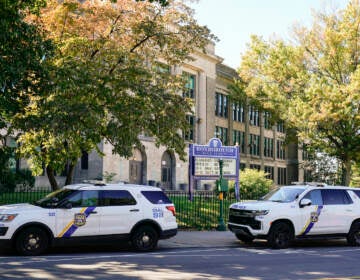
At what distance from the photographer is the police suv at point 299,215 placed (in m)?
14.9

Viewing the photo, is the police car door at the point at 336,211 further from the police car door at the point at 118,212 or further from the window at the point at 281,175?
the window at the point at 281,175

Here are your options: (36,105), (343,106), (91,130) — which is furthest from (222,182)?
(343,106)

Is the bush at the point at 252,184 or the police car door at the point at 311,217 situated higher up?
the bush at the point at 252,184

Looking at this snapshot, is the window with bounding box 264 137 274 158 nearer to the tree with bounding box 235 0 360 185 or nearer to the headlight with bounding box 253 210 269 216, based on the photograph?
the tree with bounding box 235 0 360 185

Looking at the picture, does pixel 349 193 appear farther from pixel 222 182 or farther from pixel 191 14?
pixel 191 14

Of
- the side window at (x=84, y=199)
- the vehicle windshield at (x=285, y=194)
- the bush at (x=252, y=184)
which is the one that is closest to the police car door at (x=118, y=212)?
the side window at (x=84, y=199)

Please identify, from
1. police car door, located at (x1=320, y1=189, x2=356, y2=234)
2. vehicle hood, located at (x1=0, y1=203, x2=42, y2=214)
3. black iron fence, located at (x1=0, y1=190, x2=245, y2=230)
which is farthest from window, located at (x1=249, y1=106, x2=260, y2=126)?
vehicle hood, located at (x1=0, y1=203, x2=42, y2=214)

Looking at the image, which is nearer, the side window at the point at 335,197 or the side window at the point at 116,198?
the side window at the point at 116,198

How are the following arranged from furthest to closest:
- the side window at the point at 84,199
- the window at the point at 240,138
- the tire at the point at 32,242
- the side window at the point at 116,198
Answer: the window at the point at 240,138, the side window at the point at 116,198, the side window at the point at 84,199, the tire at the point at 32,242

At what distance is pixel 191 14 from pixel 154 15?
1.46 meters

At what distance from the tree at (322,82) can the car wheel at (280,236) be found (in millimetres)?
18581

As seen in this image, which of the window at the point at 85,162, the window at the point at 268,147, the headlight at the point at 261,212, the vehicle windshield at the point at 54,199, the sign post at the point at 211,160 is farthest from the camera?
the window at the point at 268,147

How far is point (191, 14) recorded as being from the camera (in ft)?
65.6

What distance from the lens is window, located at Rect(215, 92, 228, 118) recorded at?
54.0 metres
